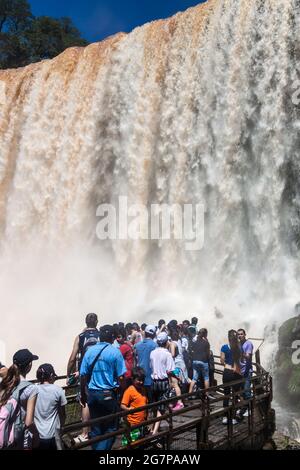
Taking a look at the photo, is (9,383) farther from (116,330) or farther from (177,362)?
(177,362)

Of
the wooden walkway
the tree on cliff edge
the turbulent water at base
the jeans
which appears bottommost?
the wooden walkway

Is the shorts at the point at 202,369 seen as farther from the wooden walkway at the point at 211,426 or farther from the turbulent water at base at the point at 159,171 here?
the turbulent water at base at the point at 159,171

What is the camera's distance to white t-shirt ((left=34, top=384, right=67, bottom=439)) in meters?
4.74

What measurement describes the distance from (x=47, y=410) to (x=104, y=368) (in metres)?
0.86

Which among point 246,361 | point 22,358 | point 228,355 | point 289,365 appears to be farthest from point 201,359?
point 289,365

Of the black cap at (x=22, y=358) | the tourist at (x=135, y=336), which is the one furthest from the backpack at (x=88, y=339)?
the tourist at (x=135, y=336)

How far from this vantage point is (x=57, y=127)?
2203 cm

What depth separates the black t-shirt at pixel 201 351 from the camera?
825cm

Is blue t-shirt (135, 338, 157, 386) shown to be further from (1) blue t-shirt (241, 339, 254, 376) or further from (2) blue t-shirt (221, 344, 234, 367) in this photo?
(1) blue t-shirt (241, 339, 254, 376)

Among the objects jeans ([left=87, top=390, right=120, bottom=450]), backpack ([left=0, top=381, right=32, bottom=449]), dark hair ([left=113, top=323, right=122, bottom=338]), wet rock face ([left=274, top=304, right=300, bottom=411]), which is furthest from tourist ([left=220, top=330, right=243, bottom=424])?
wet rock face ([left=274, top=304, right=300, bottom=411])

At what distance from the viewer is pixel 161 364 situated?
6.97 metres

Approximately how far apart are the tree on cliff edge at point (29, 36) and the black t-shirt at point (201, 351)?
Answer: 43.9 meters
